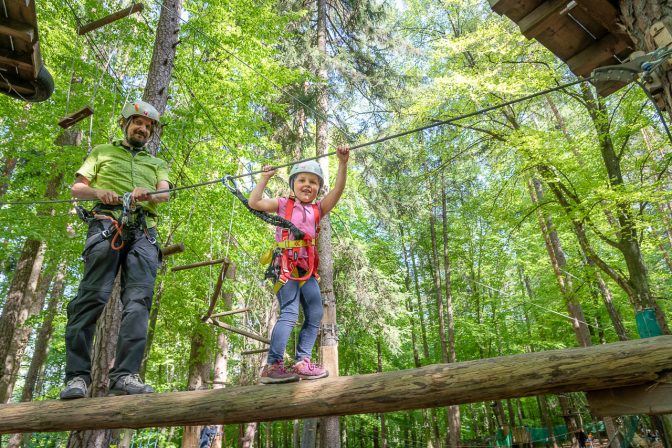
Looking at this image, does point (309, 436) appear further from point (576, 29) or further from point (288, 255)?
point (576, 29)

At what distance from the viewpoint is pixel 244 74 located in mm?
7949

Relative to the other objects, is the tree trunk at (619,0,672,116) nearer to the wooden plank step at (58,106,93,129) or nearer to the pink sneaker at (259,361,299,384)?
the pink sneaker at (259,361,299,384)

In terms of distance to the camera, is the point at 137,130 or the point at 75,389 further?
the point at 137,130

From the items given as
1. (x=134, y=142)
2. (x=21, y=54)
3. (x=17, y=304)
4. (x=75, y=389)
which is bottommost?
(x=75, y=389)

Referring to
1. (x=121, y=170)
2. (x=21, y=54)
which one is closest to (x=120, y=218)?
(x=121, y=170)

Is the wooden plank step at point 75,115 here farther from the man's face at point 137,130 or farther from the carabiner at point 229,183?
the carabiner at point 229,183

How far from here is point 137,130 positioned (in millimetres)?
3207

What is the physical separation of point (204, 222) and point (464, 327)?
14.0 meters

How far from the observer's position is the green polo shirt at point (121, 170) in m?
3.04

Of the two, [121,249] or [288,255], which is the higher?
[121,249]

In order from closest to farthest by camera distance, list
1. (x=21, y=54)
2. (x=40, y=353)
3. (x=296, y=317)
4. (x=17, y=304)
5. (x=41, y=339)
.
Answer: (x=296, y=317)
(x=21, y=54)
(x=17, y=304)
(x=40, y=353)
(x=41, y=339)

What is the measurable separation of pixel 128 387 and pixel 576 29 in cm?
418

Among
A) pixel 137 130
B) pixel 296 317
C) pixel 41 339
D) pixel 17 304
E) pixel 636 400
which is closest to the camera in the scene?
pixel 636 400

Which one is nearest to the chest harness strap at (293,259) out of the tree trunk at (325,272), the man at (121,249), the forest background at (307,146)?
the man at (121,249)
